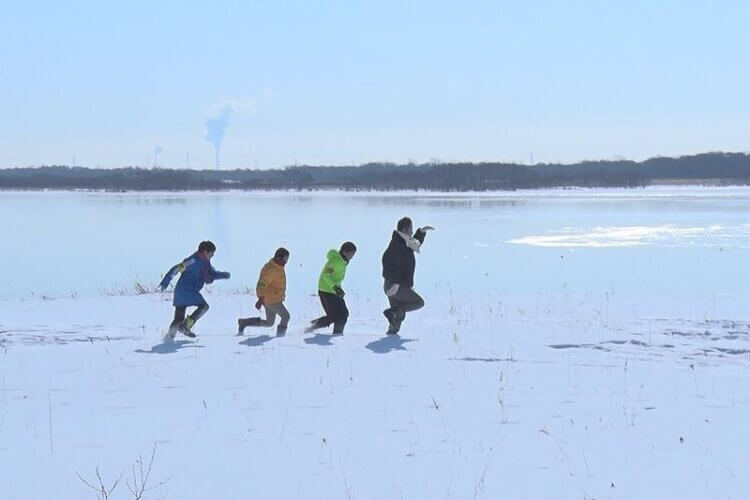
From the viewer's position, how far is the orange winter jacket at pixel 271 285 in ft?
36.5

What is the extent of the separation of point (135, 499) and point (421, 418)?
2428 millimetres

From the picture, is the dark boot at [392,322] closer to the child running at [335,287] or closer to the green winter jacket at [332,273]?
the child running at [335,287]

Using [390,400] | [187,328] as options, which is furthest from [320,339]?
[390,400]

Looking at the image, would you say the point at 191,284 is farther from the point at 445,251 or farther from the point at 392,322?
the point at 445,251

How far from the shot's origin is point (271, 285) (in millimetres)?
11133

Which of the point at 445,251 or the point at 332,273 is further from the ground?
the point at 332,273

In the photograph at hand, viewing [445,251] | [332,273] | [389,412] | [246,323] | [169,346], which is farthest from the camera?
[445,251]

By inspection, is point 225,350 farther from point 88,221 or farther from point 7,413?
point 88,221

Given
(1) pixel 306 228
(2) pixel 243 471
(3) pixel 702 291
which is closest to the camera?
(2) pixel 243 471

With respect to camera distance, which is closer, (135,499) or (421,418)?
(135,499)

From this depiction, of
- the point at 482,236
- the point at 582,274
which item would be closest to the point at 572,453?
the point at 582,274

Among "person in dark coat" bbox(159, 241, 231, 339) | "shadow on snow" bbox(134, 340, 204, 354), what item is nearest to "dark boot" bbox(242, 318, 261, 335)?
"person in dark coat" bbox(159, 241, 231, 339)

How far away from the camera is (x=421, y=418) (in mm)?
6578

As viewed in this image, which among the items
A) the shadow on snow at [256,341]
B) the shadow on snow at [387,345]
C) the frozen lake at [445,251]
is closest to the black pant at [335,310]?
the shadow on snow at [387,345]
